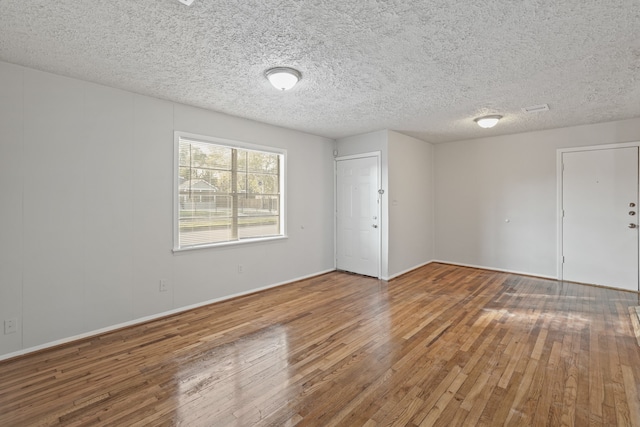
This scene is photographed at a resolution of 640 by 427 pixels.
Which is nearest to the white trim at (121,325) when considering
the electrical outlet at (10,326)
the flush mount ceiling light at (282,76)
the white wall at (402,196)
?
the electrical outlet at (10,326)

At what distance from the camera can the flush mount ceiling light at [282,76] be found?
279 cm

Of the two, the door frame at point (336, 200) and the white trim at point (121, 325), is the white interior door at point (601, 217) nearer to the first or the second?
the door frame at point (336, 200)

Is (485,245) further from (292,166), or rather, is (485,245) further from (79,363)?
(79,363)

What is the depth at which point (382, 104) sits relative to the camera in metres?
3.89

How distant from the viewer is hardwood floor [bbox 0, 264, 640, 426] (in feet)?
6.46

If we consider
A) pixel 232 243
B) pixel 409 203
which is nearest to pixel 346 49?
pixel 232 243

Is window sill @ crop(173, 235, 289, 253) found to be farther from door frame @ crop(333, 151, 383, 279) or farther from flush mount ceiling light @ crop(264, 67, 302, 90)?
flush mount ceiling light @ crop(264, 67, 302, 90)

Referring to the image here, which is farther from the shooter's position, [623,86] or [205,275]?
[205,275]

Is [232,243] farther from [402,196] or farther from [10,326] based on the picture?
[402,196]

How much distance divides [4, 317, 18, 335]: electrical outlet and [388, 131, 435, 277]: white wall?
4.75 metres

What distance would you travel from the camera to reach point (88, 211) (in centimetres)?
314

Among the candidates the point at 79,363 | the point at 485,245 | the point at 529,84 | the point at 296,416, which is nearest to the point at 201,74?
the point at 79,363

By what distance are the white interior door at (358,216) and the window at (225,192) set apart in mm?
1365

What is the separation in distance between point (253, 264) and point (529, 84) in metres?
4.12
